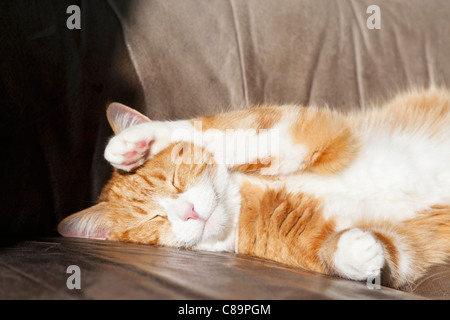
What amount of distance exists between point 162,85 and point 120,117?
1.04 feet

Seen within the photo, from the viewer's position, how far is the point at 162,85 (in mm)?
1734

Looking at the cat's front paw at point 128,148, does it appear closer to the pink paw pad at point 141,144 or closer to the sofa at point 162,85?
the pink paw pad at point 141,144

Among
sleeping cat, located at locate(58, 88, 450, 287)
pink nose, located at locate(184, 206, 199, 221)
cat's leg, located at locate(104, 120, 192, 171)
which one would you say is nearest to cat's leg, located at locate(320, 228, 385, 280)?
sleeping cat, located at locate(58, 88, 450, 287)

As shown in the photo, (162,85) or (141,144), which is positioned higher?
(162,85)

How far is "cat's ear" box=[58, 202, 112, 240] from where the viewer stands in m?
1.41

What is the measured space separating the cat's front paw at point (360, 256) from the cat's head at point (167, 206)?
1.41 feet

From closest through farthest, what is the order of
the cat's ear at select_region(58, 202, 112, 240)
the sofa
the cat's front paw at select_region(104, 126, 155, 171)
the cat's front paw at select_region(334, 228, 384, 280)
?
the sofa → the cat's front paw at select_region(334, 228, 384, 280) → the cat's front paw at select_region(104, 126, 155, 171) → the cat's ear at select_region(58, 202, 112, 240)

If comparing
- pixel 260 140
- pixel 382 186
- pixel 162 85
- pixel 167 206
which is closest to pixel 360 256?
pixel 382 186

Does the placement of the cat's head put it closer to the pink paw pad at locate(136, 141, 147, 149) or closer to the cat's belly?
the pink paw pad at locate(136, 141, 147, 149)

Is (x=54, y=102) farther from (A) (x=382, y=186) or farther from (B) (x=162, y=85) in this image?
(A) (x=382, y=186)

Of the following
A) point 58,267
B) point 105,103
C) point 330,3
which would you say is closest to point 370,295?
point 58,267

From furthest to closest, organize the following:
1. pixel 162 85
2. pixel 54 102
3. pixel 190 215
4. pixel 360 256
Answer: pixel 162 85, pixel 54 102, pixel 190 215, pixel 360 256

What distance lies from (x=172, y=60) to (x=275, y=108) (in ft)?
1.85
